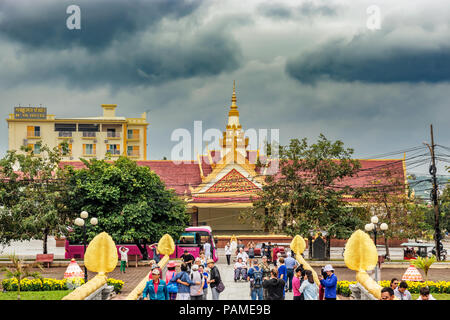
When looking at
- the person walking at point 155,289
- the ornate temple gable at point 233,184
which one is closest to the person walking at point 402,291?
the person walking at point 155,289

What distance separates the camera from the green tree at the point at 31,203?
31.6 m

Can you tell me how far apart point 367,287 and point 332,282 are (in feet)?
3.49

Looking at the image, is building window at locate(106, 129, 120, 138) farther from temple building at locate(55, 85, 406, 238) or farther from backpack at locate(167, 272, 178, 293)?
backpack at locate(167, 272, 178, 293)

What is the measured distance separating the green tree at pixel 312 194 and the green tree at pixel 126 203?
547 cm

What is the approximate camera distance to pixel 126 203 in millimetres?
31641

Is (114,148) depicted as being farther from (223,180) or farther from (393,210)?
(393,210)

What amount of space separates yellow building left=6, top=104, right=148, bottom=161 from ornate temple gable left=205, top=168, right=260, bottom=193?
29574 mm

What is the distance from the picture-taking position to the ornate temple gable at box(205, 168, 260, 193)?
47.6m

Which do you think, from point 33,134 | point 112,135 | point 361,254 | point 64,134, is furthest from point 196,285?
point 33,134

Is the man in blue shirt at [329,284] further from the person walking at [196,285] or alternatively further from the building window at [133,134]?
the building window at [133,134]

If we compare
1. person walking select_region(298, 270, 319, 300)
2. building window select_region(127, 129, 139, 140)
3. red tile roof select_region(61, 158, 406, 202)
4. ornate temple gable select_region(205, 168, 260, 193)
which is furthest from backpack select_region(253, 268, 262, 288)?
building window select_region(127, 129, 139, 140)

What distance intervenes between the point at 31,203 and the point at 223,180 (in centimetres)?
1911
